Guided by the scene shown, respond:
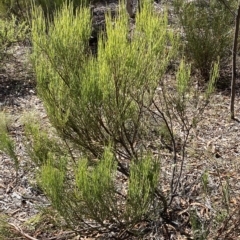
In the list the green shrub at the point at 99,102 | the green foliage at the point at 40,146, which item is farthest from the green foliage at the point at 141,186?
the green foliage at the point at 40,146

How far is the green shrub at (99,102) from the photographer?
7.18 ft

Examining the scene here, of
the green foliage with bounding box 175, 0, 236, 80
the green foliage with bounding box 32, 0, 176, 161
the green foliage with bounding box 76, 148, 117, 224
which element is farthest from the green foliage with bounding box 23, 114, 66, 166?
the green foliage with bounding box 175, 0, 236, 80

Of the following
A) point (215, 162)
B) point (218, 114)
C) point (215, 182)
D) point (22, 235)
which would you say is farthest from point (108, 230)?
point (218, 114)

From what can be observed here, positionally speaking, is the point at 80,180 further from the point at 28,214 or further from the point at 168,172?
the point at 168,172

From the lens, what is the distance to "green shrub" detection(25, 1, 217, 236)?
2188mm

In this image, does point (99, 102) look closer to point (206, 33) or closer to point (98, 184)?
point (98, 184)

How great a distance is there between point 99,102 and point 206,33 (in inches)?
117

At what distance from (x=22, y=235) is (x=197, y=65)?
305 centimetres

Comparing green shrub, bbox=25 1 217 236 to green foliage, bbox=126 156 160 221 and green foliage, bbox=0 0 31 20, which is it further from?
green foliage, bbox=0 0 31 20

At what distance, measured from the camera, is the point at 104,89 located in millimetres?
2268

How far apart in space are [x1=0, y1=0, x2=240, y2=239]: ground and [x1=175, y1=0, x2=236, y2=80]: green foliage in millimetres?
379

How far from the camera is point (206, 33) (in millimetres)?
5027

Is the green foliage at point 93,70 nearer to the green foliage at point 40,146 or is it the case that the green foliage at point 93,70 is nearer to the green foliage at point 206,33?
the green foliage at point 40,146

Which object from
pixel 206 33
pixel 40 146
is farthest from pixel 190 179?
pixel 206 33
